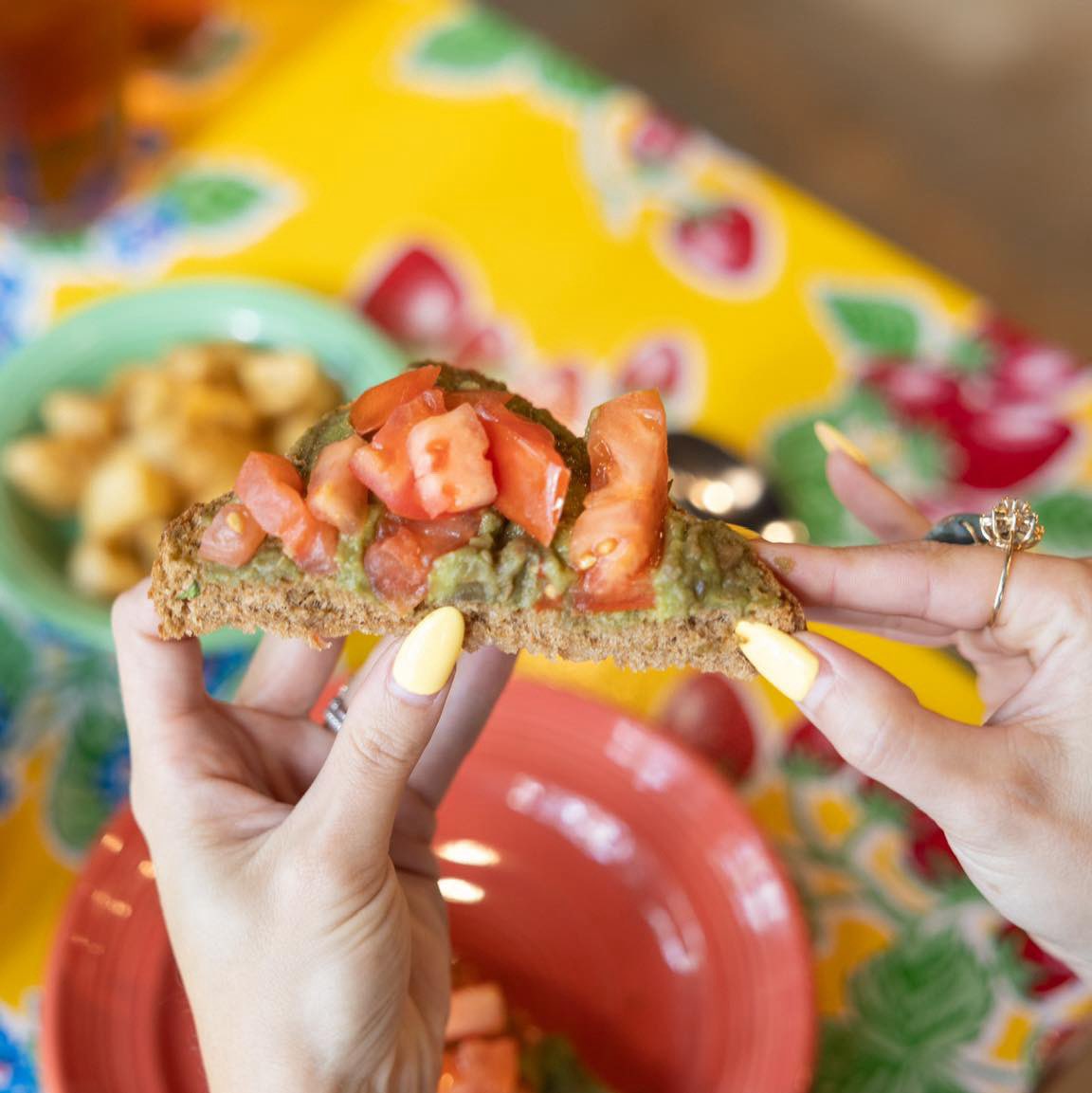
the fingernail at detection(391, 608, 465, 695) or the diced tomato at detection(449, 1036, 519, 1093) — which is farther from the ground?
the fingernail at detection(391, 608, 465, 695)

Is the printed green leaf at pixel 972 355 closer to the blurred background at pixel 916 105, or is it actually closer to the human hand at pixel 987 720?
the human hand at pixel 987 720

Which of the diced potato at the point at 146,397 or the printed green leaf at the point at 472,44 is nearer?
the diced potato at the point at 146,397

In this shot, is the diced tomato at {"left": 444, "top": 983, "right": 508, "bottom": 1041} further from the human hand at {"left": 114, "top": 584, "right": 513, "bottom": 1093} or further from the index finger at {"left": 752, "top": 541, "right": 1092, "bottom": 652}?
the index finger at {"left": 752, "top": 541, "right": 1092, "bottom": 652}

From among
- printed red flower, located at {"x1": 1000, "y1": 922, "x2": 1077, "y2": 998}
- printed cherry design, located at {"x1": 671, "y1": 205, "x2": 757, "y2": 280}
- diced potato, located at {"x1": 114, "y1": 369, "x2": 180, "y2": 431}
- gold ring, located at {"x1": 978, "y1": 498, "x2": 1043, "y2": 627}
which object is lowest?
printed red flower, located at {"x1": 1000, "y1": 922, "x2": 1077, "y2": 998}

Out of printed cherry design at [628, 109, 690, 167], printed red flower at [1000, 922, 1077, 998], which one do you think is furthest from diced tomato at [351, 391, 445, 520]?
printed cherry design at [628, 109, 690, 167]

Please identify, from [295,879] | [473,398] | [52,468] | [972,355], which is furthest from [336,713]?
[972,355]

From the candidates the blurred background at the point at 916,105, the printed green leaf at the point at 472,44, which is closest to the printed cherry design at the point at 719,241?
the printed green leaf at the point at 472,44

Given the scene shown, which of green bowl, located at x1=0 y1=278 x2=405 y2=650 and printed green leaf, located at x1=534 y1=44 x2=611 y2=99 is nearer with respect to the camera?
green bowl, located at x1=0 y1=278 x2=405 y2=650
